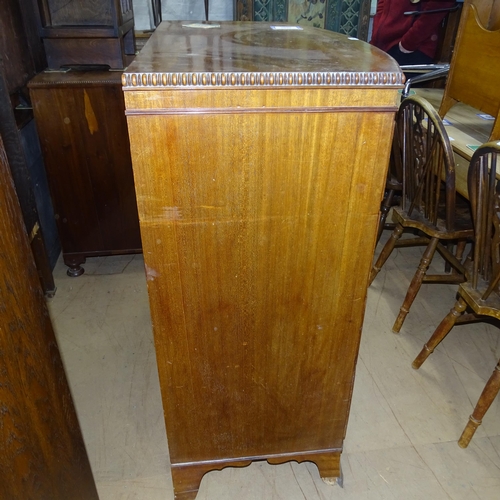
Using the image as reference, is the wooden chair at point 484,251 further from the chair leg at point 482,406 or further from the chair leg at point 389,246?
the chair leg at point 389,246

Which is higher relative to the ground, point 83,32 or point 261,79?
point 261,79

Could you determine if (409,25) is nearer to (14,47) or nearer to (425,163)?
(425,163)

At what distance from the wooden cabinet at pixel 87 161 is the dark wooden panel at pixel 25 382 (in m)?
1.40

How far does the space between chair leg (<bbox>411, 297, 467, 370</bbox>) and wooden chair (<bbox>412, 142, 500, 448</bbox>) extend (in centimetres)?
5

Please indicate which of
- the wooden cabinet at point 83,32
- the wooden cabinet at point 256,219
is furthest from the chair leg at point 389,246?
the wooden cabinet at point 83,32

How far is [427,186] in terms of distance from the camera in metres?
1.83

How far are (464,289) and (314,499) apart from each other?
31.5 inches

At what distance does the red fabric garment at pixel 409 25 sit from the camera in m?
2.74

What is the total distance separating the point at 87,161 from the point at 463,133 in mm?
1643

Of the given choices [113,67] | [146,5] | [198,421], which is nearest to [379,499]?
[198,421]

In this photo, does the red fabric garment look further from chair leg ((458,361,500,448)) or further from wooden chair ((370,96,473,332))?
chair leg ((458,361,500,448))

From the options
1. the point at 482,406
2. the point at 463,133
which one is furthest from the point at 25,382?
the point at 463,133

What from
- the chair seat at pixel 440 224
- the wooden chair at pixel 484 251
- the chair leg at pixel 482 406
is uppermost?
the wooden chair at pixel 484 251

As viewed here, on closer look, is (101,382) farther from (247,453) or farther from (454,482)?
(454,482)
